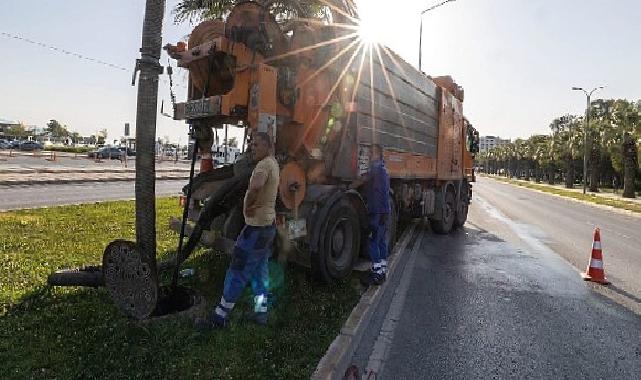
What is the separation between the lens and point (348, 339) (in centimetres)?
416

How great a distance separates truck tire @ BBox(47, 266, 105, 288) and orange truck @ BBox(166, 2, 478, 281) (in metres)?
1.34

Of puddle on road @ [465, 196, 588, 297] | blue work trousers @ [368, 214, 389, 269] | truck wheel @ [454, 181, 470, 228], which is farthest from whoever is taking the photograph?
truck wheel @ [454, 181, 470, 228]

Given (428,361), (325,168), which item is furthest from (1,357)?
(325,168)

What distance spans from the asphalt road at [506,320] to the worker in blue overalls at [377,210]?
388 mm

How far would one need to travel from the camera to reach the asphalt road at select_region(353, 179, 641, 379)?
4066 mm

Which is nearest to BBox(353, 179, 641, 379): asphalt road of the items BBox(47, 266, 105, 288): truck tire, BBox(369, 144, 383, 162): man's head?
BBox(369, 144, 383, 162): man's head

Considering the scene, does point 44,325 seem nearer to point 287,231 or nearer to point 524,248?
point 287,231

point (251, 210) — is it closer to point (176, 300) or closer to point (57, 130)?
point (176, 300)

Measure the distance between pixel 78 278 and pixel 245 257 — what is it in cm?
193

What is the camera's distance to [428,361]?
4090mm

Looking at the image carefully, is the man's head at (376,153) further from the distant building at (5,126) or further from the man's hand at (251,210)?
→ the distant building at (5,126)

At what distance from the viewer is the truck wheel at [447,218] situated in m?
11.5

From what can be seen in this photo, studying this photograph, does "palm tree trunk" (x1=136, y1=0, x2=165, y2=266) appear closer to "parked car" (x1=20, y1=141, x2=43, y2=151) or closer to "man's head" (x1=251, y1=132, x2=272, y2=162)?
"man's head" (x1=251, y1=132, x2=272, y2=162)

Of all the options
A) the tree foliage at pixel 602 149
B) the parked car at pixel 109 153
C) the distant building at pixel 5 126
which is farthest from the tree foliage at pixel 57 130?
the tree foliage at pixel 602 149
